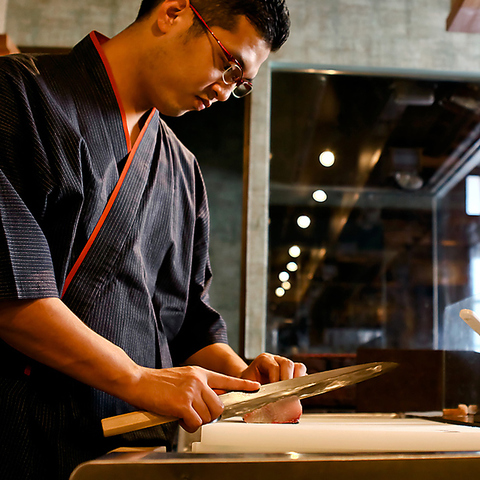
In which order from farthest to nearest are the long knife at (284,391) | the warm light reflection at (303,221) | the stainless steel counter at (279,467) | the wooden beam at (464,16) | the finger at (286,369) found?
the warm light reflection at (303,221) → the wooden beam at (464,16) → the finger at (286,369) → the long knife at (284,391) → the stainless steel counter at (279,467)

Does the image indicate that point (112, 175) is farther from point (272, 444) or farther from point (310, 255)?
point (310, 255)

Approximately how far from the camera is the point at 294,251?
10.5 feet

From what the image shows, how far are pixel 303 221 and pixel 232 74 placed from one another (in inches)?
92.6

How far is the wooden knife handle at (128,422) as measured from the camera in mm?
597

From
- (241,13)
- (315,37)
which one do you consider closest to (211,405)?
(241,13)

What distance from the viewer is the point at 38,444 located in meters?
0.73

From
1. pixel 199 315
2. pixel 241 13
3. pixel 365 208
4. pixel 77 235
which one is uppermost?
pixel 365 208

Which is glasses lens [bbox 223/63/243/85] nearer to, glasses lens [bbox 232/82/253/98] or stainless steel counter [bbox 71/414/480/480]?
glasses lens [bbox 232/82/253/98]

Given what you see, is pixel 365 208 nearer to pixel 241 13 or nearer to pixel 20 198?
pixel 241 13

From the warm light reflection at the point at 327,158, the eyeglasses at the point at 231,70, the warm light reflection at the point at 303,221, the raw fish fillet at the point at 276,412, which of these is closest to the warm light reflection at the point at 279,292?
the warm light reflection at the point at 303,221

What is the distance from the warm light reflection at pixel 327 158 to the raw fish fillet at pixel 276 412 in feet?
8.83

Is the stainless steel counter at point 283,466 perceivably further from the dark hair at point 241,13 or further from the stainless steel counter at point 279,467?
the dark hair at point 241,13

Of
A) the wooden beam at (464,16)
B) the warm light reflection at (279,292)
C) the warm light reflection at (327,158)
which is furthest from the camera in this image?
the warm light reflection at (327,158)

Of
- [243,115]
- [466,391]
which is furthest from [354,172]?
[466,391]
